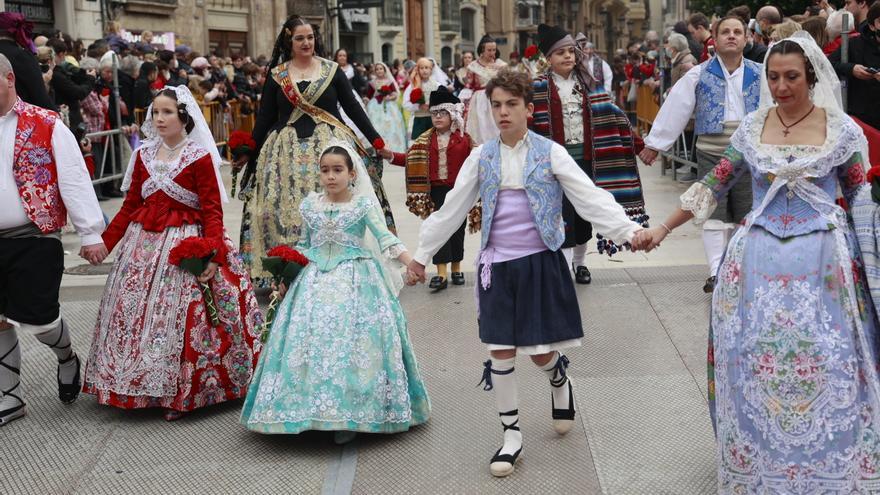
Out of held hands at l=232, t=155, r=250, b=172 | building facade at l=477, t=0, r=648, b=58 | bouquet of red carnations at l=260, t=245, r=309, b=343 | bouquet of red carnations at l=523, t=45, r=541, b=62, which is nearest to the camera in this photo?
bouquet of red carnations at l=260, t=245, r=309, b=343

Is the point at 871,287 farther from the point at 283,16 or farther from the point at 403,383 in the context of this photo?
the point at 283,16

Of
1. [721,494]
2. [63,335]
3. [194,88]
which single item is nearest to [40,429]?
[63,335]

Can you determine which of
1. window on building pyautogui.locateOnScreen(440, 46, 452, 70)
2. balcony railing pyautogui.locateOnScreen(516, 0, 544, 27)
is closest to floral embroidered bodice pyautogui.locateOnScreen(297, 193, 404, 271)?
window on building pyautogui.locateOnScreen(440, 46, 452, 70)

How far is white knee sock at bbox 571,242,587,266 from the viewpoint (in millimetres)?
7809

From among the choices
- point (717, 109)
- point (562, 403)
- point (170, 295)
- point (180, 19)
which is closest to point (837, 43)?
point (717, 109)

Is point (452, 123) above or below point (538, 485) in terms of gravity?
above

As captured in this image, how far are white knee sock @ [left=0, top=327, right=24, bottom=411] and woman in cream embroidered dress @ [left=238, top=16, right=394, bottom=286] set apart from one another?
2.23 metres

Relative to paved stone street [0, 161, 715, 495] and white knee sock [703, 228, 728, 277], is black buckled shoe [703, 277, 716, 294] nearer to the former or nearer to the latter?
white knee sock [703, 228, 728, 277]

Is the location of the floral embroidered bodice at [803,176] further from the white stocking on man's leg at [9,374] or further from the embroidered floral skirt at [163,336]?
the white stocking on man's leg at [9,374]

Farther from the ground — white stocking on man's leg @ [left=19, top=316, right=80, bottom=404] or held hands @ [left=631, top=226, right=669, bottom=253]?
held hands @ [left=631, top=226, right=669, bottom=253]

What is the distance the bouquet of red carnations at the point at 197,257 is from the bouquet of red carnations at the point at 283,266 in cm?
36

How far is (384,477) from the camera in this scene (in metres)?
4.52

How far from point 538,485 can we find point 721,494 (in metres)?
0.82

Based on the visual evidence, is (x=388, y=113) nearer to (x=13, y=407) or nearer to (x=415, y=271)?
(x=13, y=407)
